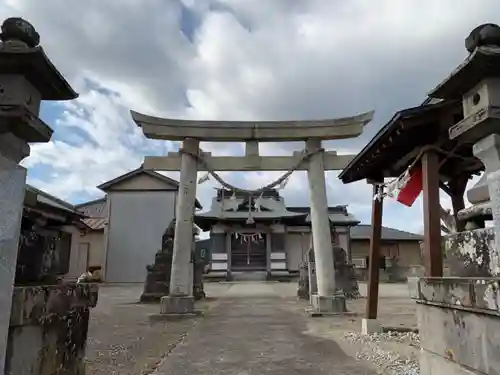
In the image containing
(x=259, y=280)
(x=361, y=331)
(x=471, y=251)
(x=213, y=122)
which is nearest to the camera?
(x=471, y=251)

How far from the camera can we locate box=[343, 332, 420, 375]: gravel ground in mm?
5081

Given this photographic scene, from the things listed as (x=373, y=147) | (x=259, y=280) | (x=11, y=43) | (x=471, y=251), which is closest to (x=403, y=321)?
(x=373, y=147)

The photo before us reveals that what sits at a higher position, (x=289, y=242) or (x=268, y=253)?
(x=289, y=242)

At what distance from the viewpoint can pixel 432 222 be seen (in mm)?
4426

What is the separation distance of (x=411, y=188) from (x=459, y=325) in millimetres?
2631

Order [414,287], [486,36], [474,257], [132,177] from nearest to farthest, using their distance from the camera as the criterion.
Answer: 1. [486,36]
2. [474,257]
3. [414,287]
4. [132,177]

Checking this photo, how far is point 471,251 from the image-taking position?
3688mm

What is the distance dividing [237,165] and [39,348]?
8033 mm

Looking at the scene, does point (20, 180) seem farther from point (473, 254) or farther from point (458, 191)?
point (458, 191)

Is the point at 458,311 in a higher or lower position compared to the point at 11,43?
lower

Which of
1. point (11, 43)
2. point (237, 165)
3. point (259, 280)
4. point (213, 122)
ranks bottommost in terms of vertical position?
point (259, 280)

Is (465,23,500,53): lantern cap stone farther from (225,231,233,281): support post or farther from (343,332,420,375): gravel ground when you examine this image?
(225,231,233,281): support post

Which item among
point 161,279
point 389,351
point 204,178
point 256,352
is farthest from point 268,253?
point 389,351

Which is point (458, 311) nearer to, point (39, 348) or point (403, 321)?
point (39, 348)
